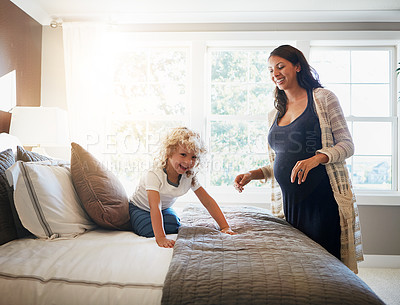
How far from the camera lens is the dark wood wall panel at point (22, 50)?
2949mm

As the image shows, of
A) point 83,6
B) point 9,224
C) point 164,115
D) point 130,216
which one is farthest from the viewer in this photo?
point 164,115

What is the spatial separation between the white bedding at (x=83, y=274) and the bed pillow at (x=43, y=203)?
16cm

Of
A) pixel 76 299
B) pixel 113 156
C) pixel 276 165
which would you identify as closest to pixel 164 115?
pixel 113 156

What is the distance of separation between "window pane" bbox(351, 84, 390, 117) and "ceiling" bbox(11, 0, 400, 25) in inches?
27.9

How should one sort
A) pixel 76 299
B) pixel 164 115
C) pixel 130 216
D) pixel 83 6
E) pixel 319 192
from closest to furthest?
1. pixel 76 299
2. pixel 319 192
3. pixel 130 216
4. pixel 83 6
5. pixel 164 115

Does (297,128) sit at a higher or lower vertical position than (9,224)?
higher

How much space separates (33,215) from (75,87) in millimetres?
2229

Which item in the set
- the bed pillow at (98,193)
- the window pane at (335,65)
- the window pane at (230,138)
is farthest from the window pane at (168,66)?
the bed pillow at (98,193)

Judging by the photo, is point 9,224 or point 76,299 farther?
point 9,224

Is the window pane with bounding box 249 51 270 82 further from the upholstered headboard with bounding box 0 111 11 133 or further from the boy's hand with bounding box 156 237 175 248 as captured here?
the boy's hand with bounding box 156 237 175 248

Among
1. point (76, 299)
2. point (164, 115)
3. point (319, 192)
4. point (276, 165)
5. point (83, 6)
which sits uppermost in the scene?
point (83, 6)

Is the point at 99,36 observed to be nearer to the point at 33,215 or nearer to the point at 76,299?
the point at 33,215

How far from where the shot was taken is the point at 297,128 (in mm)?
1786

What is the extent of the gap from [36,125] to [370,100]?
135 inches
